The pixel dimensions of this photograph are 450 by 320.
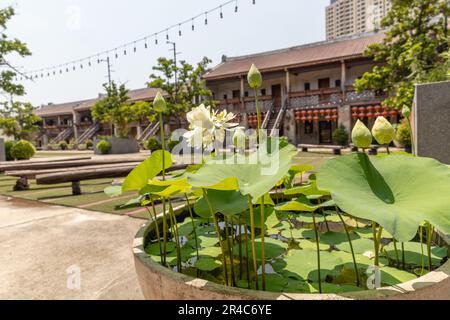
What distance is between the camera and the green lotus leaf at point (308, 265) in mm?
1504

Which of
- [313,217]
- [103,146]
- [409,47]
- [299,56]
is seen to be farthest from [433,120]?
[103,146]

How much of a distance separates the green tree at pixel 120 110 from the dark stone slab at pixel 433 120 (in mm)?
17197

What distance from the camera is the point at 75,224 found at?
438 cm

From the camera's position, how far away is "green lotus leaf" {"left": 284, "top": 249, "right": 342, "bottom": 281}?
1.50m

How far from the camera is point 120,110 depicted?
23719 millimetres

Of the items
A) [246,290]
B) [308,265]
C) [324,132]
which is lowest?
[308,265]

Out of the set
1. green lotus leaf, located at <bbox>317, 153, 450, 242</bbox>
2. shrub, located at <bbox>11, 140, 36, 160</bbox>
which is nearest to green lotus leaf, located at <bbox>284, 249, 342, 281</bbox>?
green lotus leaf, located at <bbox>317, 153, 450, 242</bbox>

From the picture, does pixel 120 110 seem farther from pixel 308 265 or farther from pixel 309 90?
pixel 308 265

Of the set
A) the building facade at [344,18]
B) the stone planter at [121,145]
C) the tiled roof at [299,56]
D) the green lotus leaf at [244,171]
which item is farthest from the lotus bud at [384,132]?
the building facade at [344,18]

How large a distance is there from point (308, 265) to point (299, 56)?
23.9m
